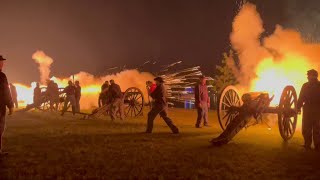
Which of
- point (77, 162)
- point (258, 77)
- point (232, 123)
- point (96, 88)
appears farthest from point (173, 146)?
point (96, 88)

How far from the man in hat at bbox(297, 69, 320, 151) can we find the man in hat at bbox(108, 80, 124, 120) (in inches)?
335

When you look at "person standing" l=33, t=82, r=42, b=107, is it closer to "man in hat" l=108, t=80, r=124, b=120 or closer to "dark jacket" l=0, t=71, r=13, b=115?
"man in hat" l=108, t=80, r=124, b=120

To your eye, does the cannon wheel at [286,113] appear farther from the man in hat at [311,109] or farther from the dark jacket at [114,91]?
the dark jacket at [114,91]

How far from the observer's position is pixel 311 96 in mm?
8719

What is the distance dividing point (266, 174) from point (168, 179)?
157 cm

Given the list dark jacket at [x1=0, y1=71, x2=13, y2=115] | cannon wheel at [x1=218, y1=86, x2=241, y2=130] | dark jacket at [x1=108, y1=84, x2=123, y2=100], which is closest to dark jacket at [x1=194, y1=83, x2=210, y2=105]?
cannon wheel at [x1=218, y1=86, x2=241, y2=130]

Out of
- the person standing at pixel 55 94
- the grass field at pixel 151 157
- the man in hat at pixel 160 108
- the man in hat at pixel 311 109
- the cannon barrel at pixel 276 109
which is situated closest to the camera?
the grass field at pixel 151 157

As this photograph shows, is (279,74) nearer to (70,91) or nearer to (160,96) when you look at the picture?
(160,96)

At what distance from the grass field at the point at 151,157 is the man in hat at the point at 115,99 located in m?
4.55

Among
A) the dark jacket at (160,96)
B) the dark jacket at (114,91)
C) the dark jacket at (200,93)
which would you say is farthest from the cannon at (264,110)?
the dark jacket at (114,91)

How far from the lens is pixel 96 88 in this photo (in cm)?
2986

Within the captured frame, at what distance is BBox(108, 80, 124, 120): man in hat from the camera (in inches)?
621

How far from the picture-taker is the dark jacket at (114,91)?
15.8 m

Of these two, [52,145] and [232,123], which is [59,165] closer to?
[52,145]
